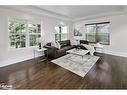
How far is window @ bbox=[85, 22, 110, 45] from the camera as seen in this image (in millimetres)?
6812

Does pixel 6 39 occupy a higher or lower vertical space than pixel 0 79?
higher

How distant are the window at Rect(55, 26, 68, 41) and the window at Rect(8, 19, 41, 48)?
1.62 meters

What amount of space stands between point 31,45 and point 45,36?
1070mm

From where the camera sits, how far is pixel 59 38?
766 centimetres

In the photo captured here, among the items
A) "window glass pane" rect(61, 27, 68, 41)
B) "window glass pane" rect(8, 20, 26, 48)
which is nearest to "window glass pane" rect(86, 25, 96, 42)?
"window glass pane" rect(61, 27, 68, 41)

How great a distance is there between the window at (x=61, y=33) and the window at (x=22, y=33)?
1621 mm

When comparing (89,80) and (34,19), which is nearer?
(89,80)

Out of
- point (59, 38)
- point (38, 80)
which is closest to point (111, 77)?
point (38, 80)

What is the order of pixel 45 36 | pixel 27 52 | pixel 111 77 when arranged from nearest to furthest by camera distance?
pixel 111 77, pixel 27 52, pixel 45 36

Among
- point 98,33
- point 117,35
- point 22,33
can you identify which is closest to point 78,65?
point 22,33

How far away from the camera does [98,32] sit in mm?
7273

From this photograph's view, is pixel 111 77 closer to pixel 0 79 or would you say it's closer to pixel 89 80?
pixel 89 80

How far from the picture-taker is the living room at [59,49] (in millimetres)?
2964

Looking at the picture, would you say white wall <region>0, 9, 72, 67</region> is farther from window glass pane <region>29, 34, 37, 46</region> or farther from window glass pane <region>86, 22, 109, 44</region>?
window glass pane <region>86, 22, 109, 44</region>
